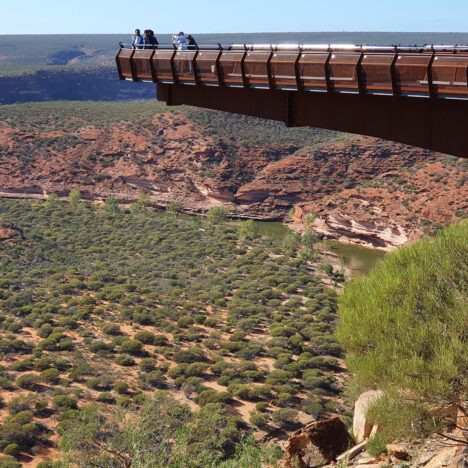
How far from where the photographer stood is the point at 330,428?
19688 millimetres

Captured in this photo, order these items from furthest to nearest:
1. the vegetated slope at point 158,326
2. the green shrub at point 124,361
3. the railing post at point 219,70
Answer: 1. the green shrub at point 124,361
2. the vegetated slope at point 158,326
3. the railing post at point 219,70

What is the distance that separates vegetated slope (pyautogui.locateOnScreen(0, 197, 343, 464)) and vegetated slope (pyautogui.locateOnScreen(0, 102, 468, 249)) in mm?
13168

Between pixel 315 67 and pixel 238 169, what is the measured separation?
73171 mm

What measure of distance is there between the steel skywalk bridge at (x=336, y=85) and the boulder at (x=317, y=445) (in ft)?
29.6

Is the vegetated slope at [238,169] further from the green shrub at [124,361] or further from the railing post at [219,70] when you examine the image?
the railing post at [219,70]

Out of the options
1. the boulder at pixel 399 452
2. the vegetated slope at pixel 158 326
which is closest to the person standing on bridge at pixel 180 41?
the boulder at pixel 399 452

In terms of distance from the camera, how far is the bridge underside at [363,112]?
13555 mm

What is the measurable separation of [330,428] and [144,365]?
18.3 meters

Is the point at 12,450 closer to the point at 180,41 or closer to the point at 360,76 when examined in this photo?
the point at 180,41

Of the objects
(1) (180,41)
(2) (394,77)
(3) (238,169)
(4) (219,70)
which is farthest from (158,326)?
(3) (238,169)

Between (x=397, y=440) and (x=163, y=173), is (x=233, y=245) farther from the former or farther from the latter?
(x=397, y=440)

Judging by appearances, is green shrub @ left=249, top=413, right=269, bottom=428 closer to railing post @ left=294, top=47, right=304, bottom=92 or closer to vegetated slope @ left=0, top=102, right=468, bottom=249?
railing post @ left=294, top=47, right=304, bottom=92

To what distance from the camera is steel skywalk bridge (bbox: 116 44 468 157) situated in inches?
523

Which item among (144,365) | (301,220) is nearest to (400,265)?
(144,365)
